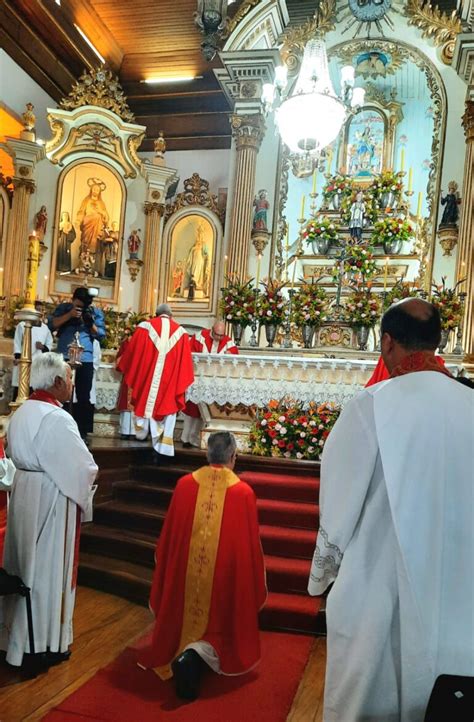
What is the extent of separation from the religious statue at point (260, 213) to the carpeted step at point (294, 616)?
24.6 feet

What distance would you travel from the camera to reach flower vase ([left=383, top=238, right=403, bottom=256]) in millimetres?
9426

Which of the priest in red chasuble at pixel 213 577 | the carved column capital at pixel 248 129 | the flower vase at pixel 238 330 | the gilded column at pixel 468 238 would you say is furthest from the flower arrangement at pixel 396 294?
the priest in red chasuble at pixel 213 577

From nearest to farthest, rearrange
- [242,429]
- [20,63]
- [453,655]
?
1. [453,655]
2. [242,429]
3. [20,63]

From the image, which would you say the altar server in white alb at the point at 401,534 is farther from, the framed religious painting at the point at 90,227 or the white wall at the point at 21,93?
the white wall at the point at 21,93

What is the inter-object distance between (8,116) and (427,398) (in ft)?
40.0

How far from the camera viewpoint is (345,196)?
A: 9.76 metres

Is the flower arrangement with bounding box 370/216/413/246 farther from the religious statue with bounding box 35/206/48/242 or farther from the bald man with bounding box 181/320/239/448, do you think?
the religious statue with bounding box 35/206/48/242

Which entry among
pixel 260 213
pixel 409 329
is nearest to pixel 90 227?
pixel 260 213

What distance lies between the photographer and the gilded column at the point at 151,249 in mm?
12102

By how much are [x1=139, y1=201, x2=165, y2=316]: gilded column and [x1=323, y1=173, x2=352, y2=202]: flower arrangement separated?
3.45 meters

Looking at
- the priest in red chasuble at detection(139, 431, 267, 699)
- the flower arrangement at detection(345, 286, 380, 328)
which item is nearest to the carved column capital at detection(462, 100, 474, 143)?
the flower arrangement at detection(345, 286, 380, 328)

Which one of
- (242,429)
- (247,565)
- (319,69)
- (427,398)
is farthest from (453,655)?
(319,69)

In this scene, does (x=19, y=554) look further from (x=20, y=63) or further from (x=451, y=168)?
(x=20, y=63)

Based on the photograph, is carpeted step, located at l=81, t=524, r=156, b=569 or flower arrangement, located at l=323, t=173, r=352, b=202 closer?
carpeted step, located at l=81, t=524, r=156, b=569
